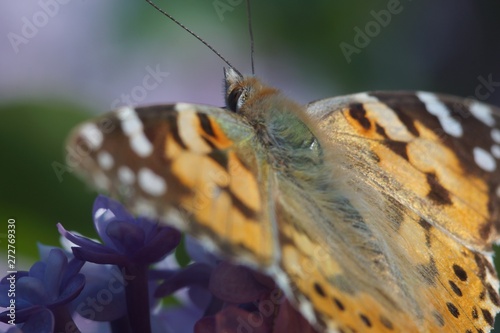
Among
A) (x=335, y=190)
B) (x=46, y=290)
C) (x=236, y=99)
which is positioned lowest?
(x=46, y=290)

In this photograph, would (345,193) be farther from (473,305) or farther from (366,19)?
(366,19)

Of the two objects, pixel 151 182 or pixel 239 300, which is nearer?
pixel 151 182

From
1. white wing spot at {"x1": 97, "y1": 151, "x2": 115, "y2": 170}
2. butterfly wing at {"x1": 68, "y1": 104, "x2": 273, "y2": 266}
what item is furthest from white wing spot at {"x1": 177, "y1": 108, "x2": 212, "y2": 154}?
white wing spot at {"x1": 97, "y1": 151, "x2": 115, "y2": 170}

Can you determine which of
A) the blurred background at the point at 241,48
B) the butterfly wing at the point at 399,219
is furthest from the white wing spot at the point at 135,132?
the blurred background at the point at 241,48

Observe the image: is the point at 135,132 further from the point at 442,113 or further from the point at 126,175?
the point at 442,113

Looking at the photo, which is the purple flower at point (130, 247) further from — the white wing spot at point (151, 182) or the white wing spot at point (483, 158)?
the white wing spot at point (483, 158)

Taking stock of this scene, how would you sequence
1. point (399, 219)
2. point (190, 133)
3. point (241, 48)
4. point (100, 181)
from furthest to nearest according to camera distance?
point (241, 48)
point (399, 219)
point (190, 133)
point (100, 181)

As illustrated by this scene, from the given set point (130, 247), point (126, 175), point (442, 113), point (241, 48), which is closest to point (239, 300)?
point (130, 247)
